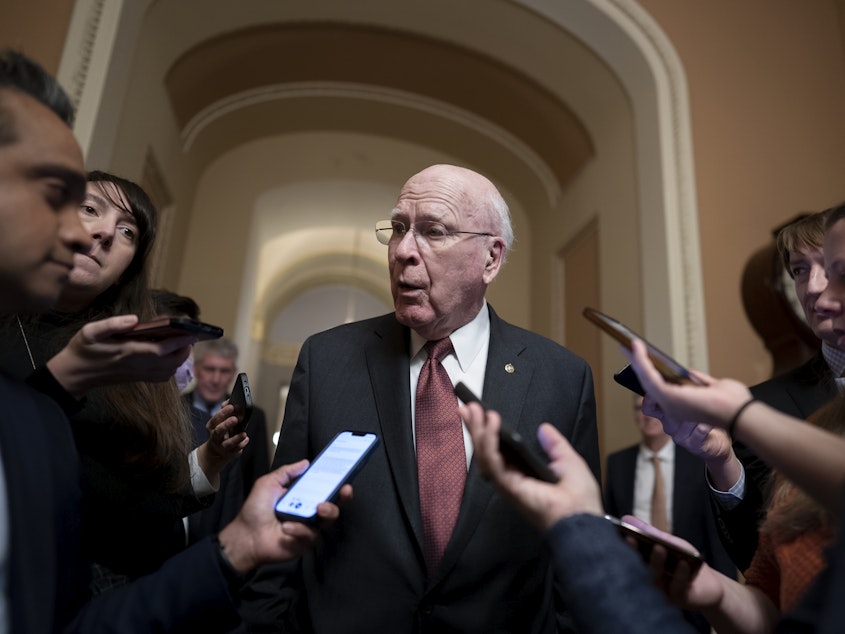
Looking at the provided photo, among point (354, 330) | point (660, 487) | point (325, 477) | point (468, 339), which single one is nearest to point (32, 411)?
point (325, 477)

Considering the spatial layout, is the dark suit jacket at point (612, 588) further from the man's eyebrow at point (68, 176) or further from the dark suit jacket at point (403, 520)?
the man's eyebrow at point (68, 176)

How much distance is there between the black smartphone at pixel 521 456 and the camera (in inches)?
37.5

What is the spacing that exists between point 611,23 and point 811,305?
3426mm

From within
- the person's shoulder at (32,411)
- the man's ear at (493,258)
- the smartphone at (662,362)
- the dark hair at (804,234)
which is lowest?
the person's shoulder at (32,411)

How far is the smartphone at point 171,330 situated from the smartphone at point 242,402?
1.48 feet

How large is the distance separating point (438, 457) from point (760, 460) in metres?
0.88

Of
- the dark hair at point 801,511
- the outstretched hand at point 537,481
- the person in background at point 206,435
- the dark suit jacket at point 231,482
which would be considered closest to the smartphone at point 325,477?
the outstretched hand at point 537,481

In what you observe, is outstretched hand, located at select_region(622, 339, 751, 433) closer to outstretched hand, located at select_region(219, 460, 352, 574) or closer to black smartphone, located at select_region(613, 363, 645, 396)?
black smartphone, located at select_region(613, 363, 645, 396)

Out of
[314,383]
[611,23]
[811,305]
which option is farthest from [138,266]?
[611,23]

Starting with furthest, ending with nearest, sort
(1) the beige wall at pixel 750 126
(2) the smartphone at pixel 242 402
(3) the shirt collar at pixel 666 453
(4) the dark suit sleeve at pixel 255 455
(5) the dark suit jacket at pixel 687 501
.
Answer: (1) the beige wall at pixel 750 126 → (3) the shirt collar at pixel 666 453 → (4) the dark suit sleeve at pixel 255 455 → (5) the dark suit jacket at pixel 687 501 → (2) the smartphone at pixel 242 402

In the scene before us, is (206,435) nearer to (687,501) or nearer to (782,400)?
(782,400)

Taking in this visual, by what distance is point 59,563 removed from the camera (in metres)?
1.04

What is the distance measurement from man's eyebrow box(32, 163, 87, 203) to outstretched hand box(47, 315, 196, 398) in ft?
0.68

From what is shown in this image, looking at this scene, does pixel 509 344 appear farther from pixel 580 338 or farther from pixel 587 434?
pixel 580 338
